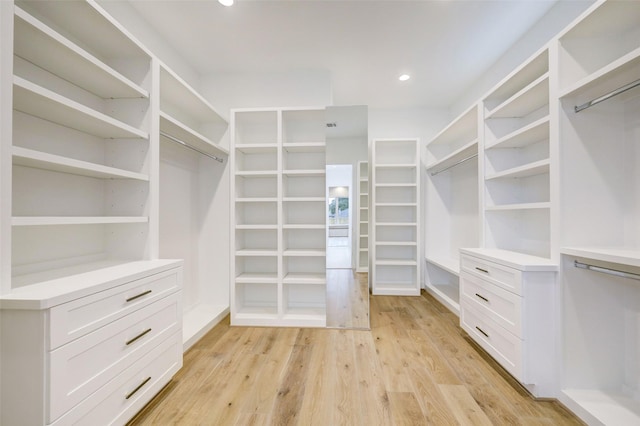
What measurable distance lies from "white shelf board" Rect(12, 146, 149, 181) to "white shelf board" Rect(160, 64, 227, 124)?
87 cm

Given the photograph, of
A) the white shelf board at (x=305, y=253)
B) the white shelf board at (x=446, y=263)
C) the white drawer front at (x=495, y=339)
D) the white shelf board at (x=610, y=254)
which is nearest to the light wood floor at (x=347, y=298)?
the white shelf board at (x=305, y=253)

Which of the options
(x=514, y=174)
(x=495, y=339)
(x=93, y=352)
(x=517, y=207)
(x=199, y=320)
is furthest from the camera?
(x=199, y=320)

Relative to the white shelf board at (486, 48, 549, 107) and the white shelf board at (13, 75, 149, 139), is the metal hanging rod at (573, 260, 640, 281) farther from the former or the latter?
the white shelf board at (13, 75, 149, 139)

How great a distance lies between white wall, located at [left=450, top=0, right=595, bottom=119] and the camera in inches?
75.6

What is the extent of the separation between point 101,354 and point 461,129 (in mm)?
3868

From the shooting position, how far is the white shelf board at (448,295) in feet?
9.74

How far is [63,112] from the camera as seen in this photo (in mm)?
1312

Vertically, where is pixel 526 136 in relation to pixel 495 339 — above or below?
above

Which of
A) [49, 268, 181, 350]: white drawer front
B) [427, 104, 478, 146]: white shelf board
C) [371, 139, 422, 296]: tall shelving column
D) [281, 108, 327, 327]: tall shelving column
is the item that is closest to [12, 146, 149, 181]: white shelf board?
[49, 268, 181, 350]: white drawer front

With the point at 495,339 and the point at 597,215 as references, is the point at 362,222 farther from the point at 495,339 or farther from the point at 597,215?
the point at 597,215

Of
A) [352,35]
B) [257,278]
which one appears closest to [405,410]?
[257,278]

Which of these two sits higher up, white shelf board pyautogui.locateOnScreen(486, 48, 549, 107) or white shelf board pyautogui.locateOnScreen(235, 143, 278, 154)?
white shelf board pyautogui.locateOnScreen(486, 48, 549, 107)

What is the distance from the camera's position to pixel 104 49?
5.44ft

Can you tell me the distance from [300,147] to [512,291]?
2.19 metres
